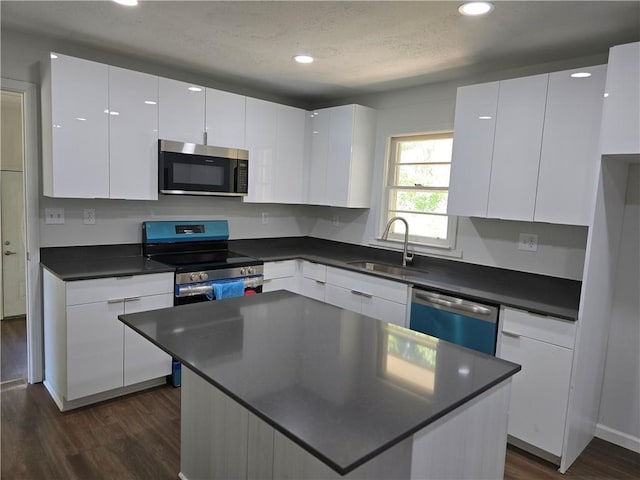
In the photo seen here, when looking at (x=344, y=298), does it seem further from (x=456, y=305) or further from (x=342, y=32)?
(x=342, y=32)

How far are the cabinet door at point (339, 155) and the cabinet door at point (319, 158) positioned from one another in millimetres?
50

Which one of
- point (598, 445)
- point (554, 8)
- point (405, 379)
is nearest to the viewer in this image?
point (405, 379)

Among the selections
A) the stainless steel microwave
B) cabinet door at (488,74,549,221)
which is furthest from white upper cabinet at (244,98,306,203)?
cabinet door at (488,74,549,221)

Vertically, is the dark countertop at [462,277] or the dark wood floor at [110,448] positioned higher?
the dark countertop at [462,277]

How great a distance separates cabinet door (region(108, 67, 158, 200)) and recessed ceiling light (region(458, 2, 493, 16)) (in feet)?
7.00

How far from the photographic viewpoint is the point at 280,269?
3746 mm

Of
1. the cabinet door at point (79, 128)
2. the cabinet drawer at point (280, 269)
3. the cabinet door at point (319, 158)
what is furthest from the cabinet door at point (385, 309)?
the cabinet door at point (79, 128)

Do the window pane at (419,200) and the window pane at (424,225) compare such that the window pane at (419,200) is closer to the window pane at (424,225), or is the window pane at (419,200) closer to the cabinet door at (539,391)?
the window pane at (424,225)

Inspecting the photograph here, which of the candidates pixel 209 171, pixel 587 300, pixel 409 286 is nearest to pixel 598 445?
pixel 587 300

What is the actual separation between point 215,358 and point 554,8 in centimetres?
219

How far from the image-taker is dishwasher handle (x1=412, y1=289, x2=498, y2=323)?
2.58 m

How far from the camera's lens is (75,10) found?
2369mm

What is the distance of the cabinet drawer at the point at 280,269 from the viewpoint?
144 inches

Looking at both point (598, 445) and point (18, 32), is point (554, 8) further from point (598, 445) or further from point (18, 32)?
point (18, 32)
